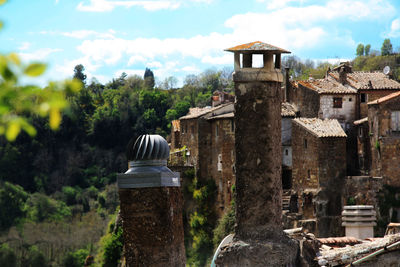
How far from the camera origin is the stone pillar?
584 inches

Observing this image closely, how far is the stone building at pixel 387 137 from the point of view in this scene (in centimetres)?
3678

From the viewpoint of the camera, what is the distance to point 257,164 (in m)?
15.7

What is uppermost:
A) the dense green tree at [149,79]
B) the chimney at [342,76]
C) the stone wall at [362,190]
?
the dense green tree at [149,79]

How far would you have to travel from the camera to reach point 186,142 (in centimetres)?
5069

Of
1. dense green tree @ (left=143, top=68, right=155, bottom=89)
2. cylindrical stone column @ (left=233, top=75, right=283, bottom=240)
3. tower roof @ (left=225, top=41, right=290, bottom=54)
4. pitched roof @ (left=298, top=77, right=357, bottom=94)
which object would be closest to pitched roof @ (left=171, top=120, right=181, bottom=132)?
pitched roof @ (left=298, top=77, right=357, bottom=94)

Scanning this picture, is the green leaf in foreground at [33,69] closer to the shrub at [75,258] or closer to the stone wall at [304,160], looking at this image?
the stone wall at [304,160]

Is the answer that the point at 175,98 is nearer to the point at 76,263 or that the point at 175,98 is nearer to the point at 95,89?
the point at 95,89

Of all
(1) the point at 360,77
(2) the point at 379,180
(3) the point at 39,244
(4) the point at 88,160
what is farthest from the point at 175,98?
(2) the point at 379,180

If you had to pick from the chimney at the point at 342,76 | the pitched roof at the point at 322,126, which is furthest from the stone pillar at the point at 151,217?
the chimney at the point at 342,76

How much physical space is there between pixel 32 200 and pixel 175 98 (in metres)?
23.5

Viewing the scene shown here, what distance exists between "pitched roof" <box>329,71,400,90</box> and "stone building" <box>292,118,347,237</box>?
2.97 m

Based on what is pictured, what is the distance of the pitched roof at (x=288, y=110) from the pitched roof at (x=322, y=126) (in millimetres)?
1019

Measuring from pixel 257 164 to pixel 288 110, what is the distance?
88.3 feet

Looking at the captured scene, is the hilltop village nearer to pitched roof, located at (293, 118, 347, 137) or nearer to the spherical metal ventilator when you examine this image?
pitched roof, located at (293, 118, 347, 137)
